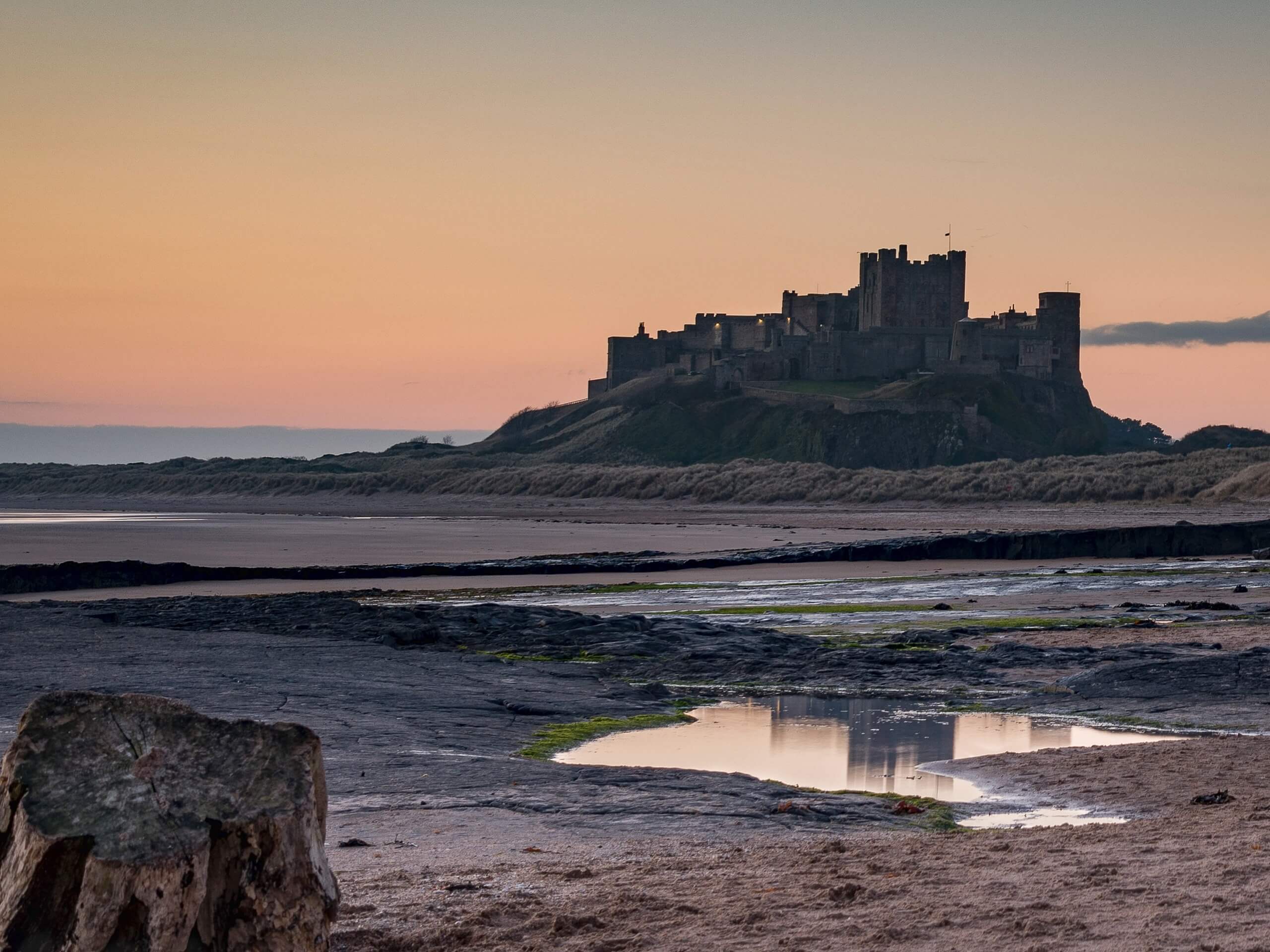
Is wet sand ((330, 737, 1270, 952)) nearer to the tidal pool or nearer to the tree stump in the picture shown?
the tree stump

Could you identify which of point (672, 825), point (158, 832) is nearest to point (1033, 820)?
point (672, 825)

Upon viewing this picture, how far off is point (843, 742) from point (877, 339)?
105 metres

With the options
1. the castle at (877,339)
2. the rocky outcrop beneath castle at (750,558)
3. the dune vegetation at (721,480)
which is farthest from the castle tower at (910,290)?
the rocky outcrop beneath castle at (750,558)

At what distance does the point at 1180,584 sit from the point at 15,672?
18853mm

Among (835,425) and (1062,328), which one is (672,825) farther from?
(1062,328)

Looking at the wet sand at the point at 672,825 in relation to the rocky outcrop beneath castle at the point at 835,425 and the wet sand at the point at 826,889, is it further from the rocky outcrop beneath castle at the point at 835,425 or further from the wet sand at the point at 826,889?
the rocky outcrop beneath castle at the point at 835,425

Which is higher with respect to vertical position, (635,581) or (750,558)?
(750,558)

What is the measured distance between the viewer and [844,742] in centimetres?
1123

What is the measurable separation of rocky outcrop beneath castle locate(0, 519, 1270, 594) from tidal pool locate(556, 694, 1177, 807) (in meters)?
16.1

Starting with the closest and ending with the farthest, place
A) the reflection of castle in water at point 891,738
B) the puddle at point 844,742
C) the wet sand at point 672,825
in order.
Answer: the wet sand at point 672,825 < the reflection of castle in water at point 891,738 < the puddle at point 844,742

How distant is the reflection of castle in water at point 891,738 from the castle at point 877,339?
9924 cm

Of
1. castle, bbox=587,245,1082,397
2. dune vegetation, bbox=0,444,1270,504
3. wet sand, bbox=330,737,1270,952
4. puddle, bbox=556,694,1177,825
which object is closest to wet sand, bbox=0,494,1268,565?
dune vegetation, bbox=0,444,1270,504

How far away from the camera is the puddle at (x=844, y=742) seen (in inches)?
387

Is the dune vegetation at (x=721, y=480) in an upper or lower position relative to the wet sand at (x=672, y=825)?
upper
